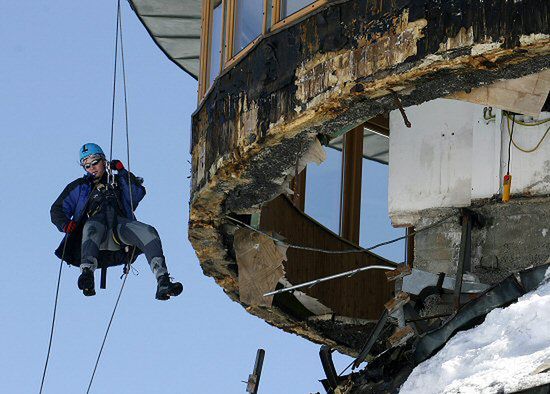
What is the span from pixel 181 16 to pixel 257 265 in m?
5.14

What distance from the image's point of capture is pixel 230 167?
1686cm

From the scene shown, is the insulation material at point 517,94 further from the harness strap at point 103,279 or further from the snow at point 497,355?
the harness strap at point 103,279

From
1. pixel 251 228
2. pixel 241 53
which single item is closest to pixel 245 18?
pixel 241 53

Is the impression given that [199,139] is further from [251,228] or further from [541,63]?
[541,63]

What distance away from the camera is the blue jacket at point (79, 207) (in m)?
19.2

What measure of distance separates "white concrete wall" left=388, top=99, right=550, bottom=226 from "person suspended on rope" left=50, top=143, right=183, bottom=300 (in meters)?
2.75

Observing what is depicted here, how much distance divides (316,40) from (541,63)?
7.38 feet

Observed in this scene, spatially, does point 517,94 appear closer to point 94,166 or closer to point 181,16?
point 94,166

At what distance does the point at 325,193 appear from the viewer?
72.3 feet

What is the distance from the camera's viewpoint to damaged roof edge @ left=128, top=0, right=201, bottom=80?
73.8 ft

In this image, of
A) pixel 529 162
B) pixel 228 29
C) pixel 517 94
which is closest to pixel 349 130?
pixel 228 29

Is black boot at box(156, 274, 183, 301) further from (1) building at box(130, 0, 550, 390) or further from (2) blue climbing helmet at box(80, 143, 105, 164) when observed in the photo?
(2) blue climbing helmet at box(80, 143, 105, 164)

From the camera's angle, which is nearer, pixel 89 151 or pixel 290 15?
pixel 290 15

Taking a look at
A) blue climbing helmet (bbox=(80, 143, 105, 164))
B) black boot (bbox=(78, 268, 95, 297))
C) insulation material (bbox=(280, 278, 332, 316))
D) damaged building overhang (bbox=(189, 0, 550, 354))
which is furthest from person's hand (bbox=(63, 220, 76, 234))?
insulation material (bbox=(280, 278, 332, 316))
